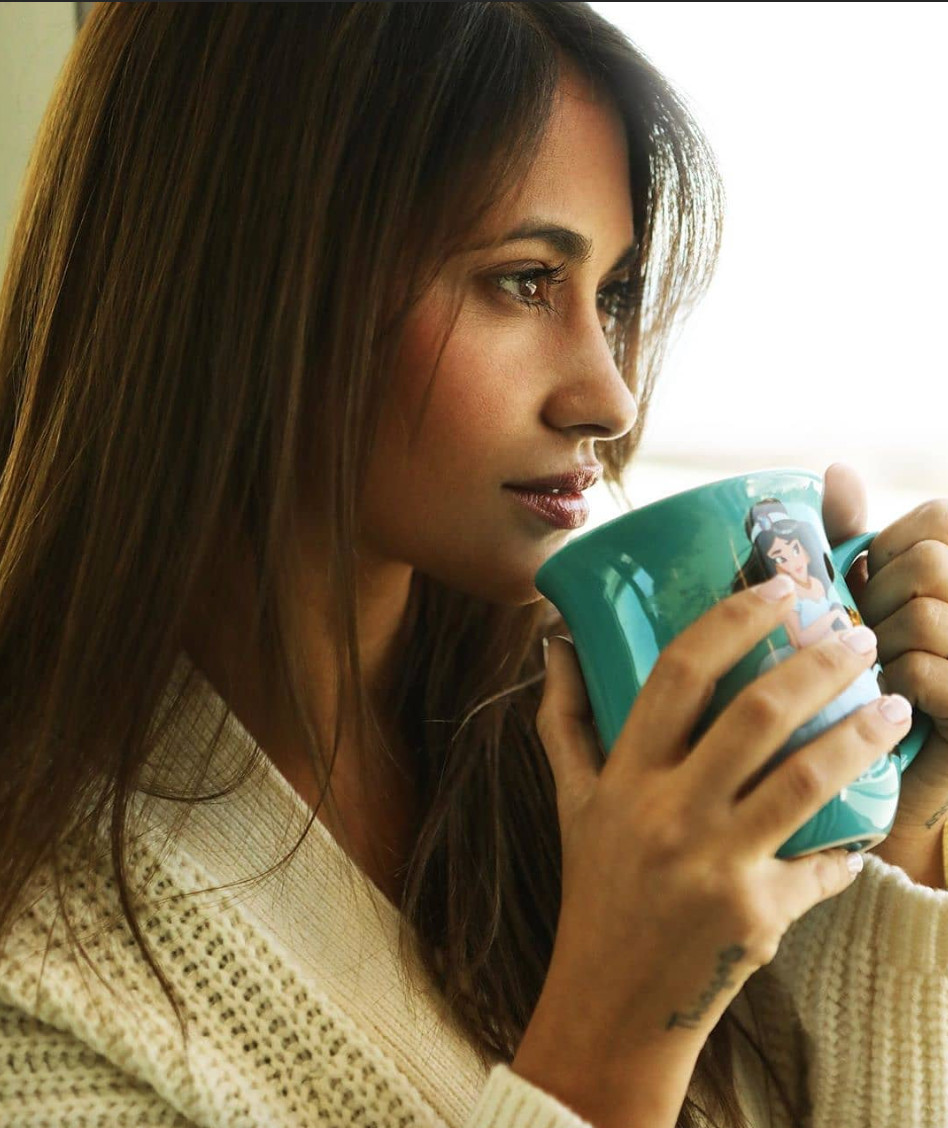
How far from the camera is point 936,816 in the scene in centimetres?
84

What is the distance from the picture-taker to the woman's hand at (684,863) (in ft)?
1.84

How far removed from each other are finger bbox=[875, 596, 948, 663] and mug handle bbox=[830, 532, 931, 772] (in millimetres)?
22

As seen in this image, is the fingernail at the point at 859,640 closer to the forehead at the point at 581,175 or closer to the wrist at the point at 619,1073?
the wrist at the point at 619,1073

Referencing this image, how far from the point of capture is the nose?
780mm

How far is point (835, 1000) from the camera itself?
84 centimetres

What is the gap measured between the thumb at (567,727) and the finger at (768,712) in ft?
0.37

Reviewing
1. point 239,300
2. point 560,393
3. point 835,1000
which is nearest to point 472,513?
point 560,393

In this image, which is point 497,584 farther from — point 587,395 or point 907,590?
point 907,590

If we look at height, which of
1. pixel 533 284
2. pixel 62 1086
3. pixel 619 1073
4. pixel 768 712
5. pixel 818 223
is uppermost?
pixel 818 223

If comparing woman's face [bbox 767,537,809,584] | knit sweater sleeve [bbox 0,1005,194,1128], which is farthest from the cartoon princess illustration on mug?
knit sweater sleeve [bbox 0,1005,194,1128]

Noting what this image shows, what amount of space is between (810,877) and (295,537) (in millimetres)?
439

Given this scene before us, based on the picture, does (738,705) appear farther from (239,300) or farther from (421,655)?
(421,655)

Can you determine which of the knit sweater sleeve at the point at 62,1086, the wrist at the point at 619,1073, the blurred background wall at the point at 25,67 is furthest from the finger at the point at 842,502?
the blurred background wall at the point at 25,67

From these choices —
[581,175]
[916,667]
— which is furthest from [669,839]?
[581,175]
